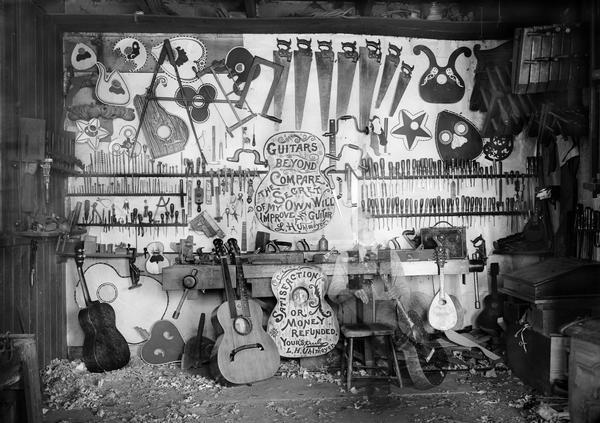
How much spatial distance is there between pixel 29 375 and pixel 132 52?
338cm

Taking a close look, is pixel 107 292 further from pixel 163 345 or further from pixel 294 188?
pixel 294 188

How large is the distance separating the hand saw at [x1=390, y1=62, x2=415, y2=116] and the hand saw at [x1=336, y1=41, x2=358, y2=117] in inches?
18.8

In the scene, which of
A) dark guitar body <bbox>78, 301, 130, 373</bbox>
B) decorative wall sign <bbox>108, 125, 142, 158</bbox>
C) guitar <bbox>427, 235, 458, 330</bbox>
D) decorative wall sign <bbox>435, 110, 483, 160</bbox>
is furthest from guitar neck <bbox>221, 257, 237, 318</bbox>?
decorative wall sign <bbox>435, 110, 483, 160</bbox>

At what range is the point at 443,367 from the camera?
178 inches

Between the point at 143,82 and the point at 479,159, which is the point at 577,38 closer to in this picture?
the point at 479,159

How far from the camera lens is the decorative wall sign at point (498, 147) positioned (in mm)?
5359

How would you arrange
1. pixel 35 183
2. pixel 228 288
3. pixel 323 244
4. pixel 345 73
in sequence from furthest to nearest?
pixel 345 73, pixel 323 244, pixel 228 288, pixel 35 183

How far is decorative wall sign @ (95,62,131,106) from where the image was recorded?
517cm

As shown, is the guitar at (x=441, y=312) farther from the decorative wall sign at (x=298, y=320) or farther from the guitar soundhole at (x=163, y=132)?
the guitar soundhole at (x=163, y=132)

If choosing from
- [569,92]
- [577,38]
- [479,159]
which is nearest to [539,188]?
[479,159]

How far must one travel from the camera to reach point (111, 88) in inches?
204

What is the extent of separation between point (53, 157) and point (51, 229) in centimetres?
72

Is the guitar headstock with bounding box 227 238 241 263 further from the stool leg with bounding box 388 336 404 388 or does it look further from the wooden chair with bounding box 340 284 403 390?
the stool leg with bounding box 388 336 404 388

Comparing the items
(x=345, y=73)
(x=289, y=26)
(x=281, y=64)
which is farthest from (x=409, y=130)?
(x=289, y=26)
